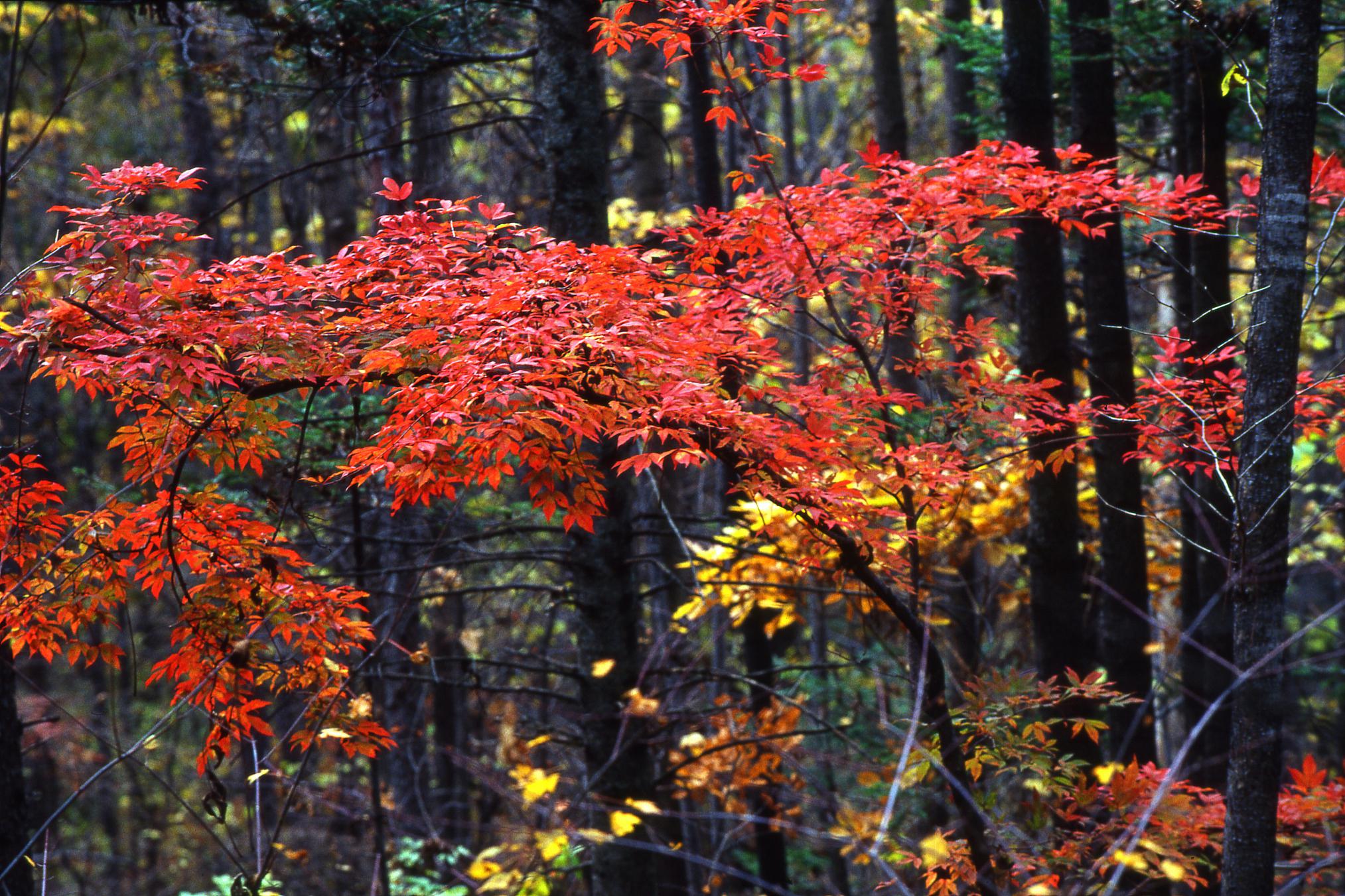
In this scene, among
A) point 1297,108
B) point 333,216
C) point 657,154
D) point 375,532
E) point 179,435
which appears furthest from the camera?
point 657,154

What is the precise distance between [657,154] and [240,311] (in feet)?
24.9

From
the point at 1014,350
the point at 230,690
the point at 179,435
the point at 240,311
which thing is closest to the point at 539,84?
the point at 240,311

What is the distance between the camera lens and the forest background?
11.3ft

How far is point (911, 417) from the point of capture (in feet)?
22.3

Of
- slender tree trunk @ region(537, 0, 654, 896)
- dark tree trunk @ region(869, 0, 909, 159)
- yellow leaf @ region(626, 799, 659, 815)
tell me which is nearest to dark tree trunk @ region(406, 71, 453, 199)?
slender tree trunk @ region(537, 0, 654, 896)

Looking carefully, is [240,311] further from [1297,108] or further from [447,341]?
[1297,108]

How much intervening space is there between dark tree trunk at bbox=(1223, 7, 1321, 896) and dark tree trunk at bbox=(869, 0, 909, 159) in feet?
19.4

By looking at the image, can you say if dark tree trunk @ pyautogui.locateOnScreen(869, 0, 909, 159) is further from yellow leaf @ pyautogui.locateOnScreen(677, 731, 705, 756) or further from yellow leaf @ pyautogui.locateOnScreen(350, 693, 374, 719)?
yellow leaf @ pyautogui.locateOnScreen(350, 693, 374, 719)

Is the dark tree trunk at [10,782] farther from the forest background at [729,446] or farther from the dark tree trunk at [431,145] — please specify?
the dark tree trunk at [431,145]

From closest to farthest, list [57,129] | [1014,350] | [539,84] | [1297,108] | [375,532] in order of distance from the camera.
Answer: [1297,108]
[539,84]
[375,532]
[1014,350]
[57,129]

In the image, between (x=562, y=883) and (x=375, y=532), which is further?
(x=562, y=883)

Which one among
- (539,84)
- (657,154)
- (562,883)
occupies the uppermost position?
(657,154)

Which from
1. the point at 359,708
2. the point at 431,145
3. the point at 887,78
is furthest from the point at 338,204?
the point at 359,708

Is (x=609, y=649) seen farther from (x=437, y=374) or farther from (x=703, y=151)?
(x=703, y=151)
